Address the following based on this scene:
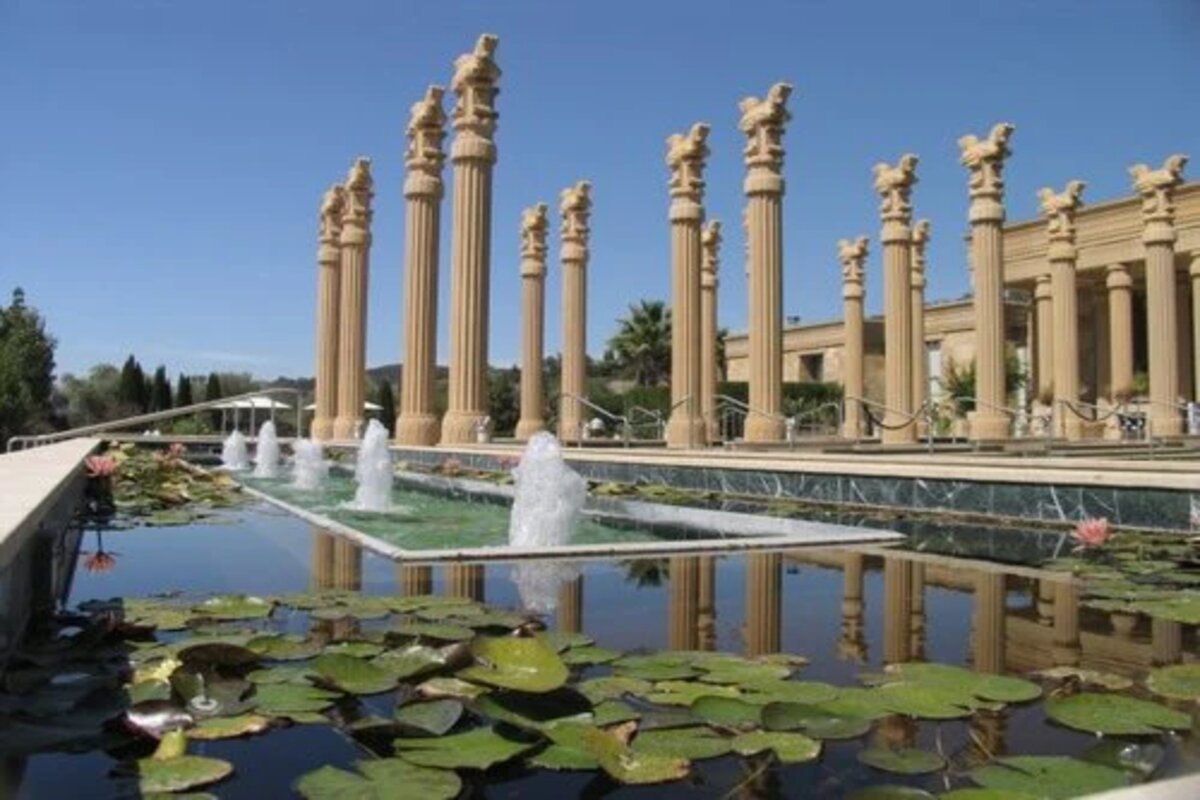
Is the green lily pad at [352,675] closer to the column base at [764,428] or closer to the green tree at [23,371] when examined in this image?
the column base at [764,428]

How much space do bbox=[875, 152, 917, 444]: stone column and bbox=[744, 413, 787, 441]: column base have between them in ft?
10.2

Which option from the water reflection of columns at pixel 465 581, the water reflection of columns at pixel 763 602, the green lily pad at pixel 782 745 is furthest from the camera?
the water reflection of columns at pixel 465 581

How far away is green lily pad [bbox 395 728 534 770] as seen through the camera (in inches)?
99.5

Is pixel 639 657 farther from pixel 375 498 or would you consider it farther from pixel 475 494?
pixel 475 494

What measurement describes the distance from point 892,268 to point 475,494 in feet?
42.3

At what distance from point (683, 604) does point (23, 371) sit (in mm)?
39575

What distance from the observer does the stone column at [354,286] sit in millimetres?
28656

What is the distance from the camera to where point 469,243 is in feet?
68.2

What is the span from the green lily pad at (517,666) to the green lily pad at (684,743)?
291 millimetres

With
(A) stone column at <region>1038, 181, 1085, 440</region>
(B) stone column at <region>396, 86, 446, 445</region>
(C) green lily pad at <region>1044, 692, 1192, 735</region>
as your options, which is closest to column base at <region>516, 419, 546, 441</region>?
(B) stone column at <region>396, 86, 446, 445</region>

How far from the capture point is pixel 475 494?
1317cm

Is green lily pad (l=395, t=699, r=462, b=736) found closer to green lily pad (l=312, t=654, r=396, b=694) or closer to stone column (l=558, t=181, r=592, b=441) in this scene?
green lily pad (l=312, t=654, r=396, b=694)

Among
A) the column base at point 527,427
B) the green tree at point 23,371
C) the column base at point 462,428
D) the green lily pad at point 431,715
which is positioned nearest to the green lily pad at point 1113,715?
the green lily pad at point 431,715

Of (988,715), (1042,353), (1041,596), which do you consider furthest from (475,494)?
(1042,353)
